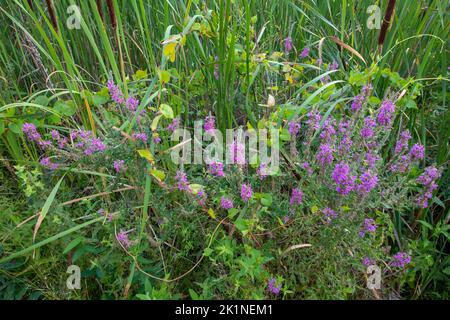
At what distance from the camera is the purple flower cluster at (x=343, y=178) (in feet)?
4.54

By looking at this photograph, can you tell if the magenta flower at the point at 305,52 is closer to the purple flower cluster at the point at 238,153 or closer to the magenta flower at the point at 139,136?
the purple flower cluster at the point at 238,153

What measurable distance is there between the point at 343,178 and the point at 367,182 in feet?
0.21

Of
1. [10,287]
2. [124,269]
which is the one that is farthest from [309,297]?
[10,287]

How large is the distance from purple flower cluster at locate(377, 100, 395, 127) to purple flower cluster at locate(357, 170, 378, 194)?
0.66 feet

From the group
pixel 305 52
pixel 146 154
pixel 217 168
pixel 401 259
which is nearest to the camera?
pixel 146 154

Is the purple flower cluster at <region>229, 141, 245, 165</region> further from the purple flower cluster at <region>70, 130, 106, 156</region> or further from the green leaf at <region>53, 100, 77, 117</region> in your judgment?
the green leaf at <region>53, 100, 77, 117</region>

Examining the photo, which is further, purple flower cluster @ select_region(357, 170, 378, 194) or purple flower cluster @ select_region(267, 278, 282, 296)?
purple flower cluster @ select_region(267, 278, 282, 296)

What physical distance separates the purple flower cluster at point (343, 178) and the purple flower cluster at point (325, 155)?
35 millimetres

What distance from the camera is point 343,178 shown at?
138 cm

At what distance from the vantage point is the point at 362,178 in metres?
1.38

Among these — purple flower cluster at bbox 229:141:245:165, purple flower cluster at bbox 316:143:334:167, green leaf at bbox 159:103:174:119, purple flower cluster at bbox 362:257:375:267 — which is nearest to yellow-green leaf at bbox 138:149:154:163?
green leaf at bbox 159:103:174:119

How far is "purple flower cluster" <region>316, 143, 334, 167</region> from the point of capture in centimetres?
141

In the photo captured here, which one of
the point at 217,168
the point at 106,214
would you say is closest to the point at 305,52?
the point at 217,168

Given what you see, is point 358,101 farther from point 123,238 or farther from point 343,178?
point 123,238
